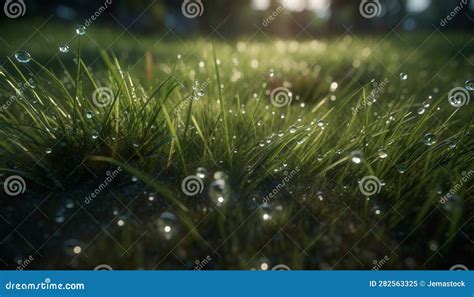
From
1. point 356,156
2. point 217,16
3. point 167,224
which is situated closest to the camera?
point 167,224

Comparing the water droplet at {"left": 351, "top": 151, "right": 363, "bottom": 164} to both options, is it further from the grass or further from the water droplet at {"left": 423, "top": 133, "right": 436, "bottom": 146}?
the water droplet at {"left": 423, "top": 133, "right": 436, "bottom": 146}

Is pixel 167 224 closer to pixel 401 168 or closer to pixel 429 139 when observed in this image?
pixel 401 168

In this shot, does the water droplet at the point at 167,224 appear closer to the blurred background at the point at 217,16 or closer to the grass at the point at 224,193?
the grass at the point at 224,193

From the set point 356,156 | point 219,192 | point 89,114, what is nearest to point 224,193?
point 219,192

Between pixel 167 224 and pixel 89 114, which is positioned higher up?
pixel 89 114

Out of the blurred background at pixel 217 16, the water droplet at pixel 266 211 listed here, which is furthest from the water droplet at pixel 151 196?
the blurred background at pixel 217 16
